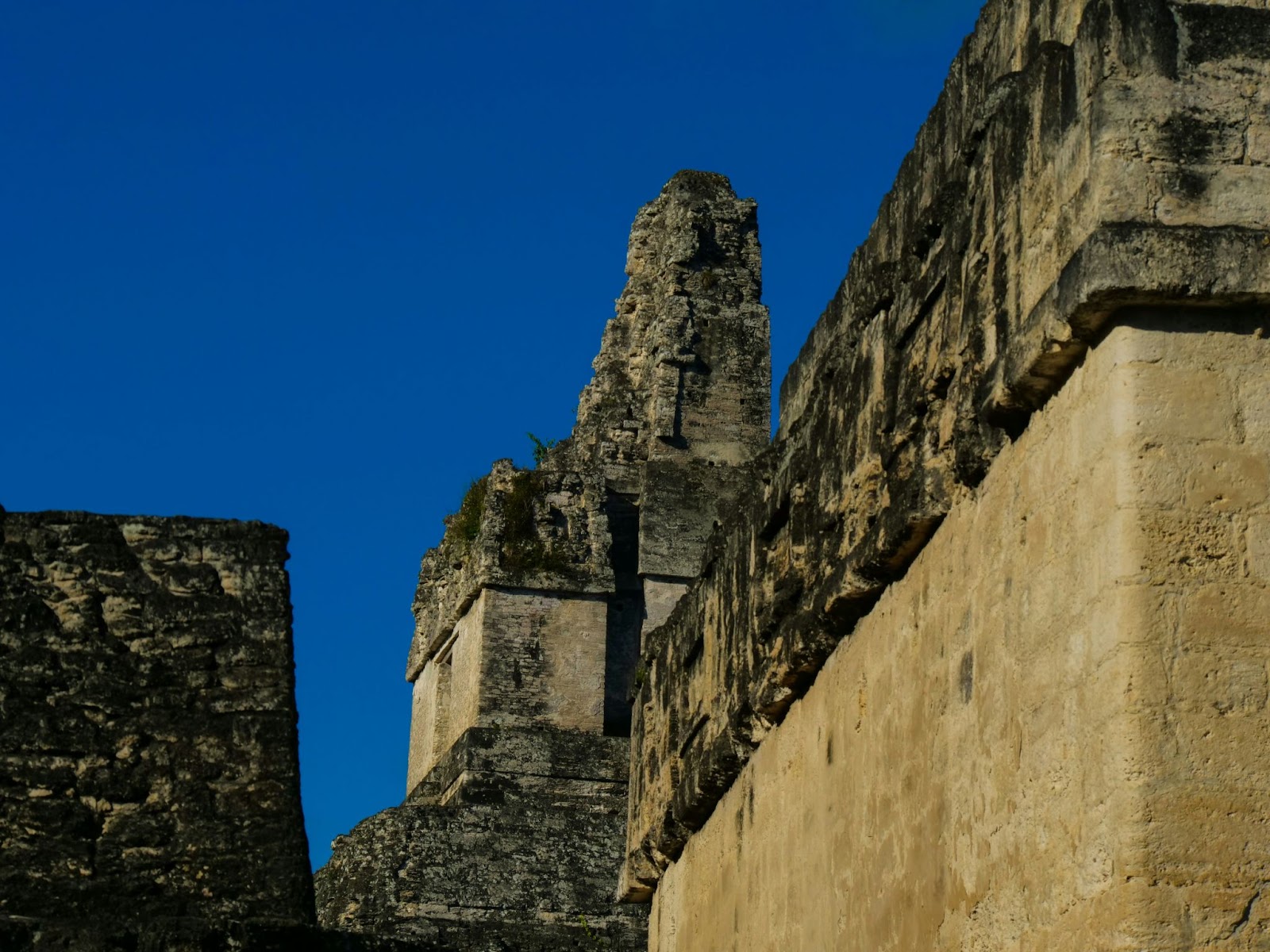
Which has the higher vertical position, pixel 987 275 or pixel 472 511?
pixel 472 511

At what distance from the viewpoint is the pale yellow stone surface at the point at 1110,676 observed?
14.0 feet

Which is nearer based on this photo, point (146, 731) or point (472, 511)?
point (146, 731)

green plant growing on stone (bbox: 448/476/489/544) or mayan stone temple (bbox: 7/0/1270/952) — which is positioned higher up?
green plant growing on stone (bbox: 448/476/489/544)

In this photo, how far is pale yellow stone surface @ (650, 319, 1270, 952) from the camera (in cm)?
427

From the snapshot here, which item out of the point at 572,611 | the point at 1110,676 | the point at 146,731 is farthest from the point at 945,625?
the point at 572,611

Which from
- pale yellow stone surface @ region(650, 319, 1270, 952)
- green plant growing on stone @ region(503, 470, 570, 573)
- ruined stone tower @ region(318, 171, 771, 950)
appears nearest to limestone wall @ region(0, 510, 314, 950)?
pale yellow stone surface @ region(650, 319, 1270, 952)

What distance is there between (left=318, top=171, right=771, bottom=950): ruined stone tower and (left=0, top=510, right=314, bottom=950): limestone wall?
23.9 ft

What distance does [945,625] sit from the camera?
5625 mm

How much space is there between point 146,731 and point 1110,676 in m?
3.48

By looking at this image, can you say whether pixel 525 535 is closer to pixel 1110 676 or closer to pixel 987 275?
pixel 987 275

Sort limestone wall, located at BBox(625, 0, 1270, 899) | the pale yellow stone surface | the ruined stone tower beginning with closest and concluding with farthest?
the pale yellow stone surface → limestone wall, located at BBox(625, 0, 1270, 899) → the ruined stone tower

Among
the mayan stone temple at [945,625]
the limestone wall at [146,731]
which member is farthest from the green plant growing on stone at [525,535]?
the limestone wall at [146,731]

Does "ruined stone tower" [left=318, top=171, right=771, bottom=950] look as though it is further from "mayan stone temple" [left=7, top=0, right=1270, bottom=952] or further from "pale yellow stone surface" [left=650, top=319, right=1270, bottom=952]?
"pale yellow stone surface" [left=650, top=319, right=1270, bottom=952]

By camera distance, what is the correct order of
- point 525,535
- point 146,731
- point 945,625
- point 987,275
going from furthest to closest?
point 525,535, point 146,731, point 945,625, point 987,275
